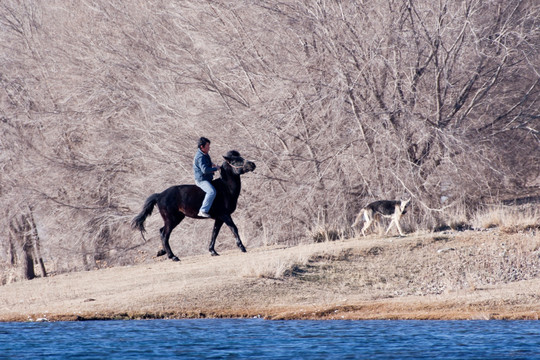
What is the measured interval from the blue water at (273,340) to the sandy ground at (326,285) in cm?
90

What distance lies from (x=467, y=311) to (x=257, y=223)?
1276 centimetres

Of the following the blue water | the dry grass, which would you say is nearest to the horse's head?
the dry grass

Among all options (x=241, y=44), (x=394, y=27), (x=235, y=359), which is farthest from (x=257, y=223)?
(x=235, y=359)

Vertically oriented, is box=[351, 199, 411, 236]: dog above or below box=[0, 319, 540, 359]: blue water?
Answer: above

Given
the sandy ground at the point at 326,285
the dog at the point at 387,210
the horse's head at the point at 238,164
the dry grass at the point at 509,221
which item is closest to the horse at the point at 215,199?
the horse's head at the point at 238,164

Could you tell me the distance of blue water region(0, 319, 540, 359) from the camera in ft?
33.8

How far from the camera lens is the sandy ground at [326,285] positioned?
13.9 metres

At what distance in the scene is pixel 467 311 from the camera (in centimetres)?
1332

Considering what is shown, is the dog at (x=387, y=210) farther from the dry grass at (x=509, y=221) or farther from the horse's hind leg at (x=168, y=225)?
the horse's hind leg at (x=168, y=225)

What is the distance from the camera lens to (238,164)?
1872cm

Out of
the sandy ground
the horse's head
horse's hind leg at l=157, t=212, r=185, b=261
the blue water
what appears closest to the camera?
the blue water

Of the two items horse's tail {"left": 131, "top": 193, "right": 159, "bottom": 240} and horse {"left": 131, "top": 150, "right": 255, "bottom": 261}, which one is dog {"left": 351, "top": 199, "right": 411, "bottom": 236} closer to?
horse {"left": 131, "top": 150, "right": 255, "bottom": 261}

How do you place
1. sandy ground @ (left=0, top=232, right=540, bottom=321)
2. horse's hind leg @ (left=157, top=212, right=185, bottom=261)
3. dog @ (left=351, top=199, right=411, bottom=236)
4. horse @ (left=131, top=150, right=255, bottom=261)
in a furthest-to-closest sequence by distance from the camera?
1. horse's hind leg @ (left=157, top=212, right=185, bottom=261)
2. dog @ (left=351, top=199, right=411, bottom=236)
3. horse @ (left=131, top=150, right=255, bottom=261)
4. sandy ground @ (left=0, top=232, right=540, bottom=321)

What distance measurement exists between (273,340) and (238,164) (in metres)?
7.89
